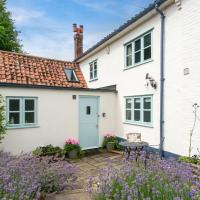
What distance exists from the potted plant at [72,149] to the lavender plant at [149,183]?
5.66 metres

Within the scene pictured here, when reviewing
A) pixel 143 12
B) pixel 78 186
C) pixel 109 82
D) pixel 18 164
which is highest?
pixel 143 12

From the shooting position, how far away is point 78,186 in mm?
5039

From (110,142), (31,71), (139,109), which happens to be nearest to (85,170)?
(110,142)

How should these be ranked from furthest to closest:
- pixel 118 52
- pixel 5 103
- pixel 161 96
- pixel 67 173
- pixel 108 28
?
pixel 108 28 < pixel 118 52 < pixel 5 103 < pixel 161 96 < pixel 67 173

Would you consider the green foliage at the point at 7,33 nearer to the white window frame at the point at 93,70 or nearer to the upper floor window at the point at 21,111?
the white window frame at the point at 93,70

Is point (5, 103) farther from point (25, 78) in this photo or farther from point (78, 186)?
point (78, 186)

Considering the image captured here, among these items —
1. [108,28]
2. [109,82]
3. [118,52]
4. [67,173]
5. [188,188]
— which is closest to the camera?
[188,188]

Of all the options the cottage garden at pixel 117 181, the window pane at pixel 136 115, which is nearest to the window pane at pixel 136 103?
the window pane at pixel 136 115

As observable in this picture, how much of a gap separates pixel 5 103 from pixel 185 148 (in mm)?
7174

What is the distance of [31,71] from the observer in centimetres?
1303

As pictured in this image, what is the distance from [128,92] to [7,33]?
18.9 m

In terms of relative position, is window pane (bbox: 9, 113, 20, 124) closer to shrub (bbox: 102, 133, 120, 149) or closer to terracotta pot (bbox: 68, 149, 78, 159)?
terracotta pot (bbox: 68, 149, 78, 159)

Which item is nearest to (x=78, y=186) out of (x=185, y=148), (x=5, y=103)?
(x=185, y=148)

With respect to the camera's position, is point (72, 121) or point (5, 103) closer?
point (5, 103)
